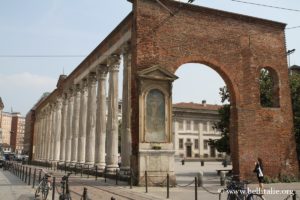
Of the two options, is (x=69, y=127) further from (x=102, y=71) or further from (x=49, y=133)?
(x=49, y=133)

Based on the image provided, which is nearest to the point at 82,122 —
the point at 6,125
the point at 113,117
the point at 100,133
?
the point at 100,133

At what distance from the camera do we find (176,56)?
1698 cm

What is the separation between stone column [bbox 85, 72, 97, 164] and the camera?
25.8 m

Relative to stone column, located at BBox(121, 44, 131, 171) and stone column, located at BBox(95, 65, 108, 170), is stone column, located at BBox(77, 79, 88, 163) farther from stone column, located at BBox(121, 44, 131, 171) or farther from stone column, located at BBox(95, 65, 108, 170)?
stone column, located at BBox(121, 44, 131, 171)

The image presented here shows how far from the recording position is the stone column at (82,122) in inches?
1102

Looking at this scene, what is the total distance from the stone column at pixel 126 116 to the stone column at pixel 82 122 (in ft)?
31.4

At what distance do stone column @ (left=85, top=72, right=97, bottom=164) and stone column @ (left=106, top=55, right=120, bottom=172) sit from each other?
481 centimetres

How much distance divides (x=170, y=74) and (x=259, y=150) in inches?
233

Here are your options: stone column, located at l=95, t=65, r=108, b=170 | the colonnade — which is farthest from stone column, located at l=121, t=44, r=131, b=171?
stone column, located at l=95, t=65, r=108, b=170

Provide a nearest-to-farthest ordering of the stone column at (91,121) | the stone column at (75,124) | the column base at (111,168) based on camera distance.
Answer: the column base at (111,168)
the stone column at (91,121)
the stone column at (75,124)

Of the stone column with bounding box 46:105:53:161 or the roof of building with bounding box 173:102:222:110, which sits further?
the roof of building with bounding box 173:102:222:110

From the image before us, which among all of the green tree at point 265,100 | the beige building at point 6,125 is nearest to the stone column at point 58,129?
the green tree at point 265,100

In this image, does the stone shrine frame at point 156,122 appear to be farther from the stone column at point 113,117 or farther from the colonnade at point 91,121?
the stone column at point 113,117

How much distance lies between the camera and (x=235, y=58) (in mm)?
18297
